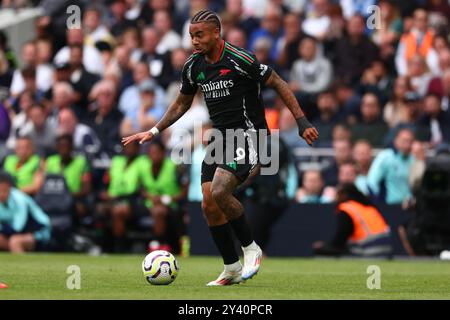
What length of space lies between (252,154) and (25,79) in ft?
39.3

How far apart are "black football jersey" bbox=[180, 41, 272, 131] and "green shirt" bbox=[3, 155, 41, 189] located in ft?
29.1

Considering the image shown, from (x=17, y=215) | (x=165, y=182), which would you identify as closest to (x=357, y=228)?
(x=165, y=182)

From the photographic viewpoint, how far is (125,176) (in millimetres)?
19641

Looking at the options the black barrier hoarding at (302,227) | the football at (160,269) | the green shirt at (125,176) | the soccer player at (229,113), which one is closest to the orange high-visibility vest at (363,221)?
the black barrier hoarding at (302,227)

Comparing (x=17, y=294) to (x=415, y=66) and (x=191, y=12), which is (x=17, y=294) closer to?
(x=415, y=66)

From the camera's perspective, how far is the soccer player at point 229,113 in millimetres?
11312

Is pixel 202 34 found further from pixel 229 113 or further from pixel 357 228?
pixel 357 228

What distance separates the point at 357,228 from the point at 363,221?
16 centimetres

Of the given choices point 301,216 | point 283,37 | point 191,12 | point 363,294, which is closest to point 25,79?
point 191,12

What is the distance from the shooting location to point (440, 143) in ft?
61.2

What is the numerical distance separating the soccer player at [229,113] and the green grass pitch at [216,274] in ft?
1.33

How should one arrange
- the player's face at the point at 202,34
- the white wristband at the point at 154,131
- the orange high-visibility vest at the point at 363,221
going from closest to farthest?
the player's face at the point at 202,34, the white wristband at the point at 154,131, the orange high-visibility vest at the point at 363,221
